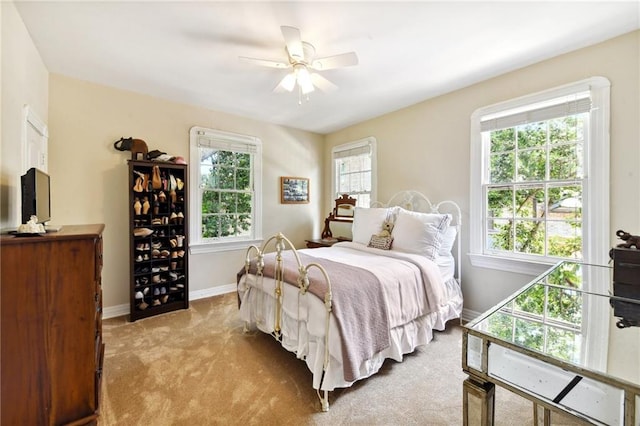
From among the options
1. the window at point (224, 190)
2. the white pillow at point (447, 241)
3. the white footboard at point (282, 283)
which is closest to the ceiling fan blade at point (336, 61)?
the white footboard at point (282, 283)

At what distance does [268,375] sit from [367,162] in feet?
10.8

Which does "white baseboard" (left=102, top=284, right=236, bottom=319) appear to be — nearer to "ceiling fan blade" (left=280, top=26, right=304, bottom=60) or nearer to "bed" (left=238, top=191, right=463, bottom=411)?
"bed" (left=238, top=191, right=463, bottom=411)

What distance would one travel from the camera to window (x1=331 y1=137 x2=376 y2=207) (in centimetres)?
420

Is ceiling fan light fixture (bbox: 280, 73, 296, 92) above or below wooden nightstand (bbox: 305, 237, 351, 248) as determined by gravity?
above

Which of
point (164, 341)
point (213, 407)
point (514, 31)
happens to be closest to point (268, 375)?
point (213, 407)

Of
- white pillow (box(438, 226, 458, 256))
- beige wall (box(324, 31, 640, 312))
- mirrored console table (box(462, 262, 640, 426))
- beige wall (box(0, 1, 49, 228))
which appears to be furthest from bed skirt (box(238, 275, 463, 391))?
beige wall (box(0, 1, 49, 228))

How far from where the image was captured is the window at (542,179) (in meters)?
2.24

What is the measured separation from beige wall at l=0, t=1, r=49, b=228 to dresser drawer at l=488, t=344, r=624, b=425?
285cm

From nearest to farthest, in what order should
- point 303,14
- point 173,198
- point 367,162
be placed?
point 303,14
point 173,198
point 367,162

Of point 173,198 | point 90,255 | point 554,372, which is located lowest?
point 554,372

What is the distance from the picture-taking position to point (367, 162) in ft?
14.3

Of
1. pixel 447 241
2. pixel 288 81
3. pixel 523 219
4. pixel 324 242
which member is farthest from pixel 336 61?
pixel 324 242

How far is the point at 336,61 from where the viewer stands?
209cm

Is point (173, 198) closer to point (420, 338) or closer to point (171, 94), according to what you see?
point (171, 94)
